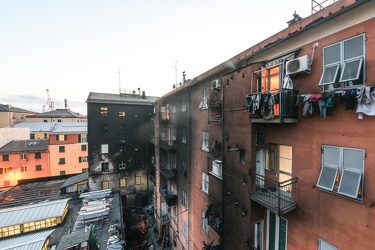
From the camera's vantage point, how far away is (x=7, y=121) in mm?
59094

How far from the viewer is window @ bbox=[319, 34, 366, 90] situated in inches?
191

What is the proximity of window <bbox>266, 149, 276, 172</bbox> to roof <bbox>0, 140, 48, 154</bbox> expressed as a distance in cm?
4470

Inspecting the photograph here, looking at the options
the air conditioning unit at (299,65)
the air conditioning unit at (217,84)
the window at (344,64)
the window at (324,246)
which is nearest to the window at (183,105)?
the air conditioning unit at (217,84)

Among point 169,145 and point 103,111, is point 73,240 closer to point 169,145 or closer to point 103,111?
point 169,145

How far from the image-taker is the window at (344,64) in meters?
4.85

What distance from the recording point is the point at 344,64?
5.17 meters

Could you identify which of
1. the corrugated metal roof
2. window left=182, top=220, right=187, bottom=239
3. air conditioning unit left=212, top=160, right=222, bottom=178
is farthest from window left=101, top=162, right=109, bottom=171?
air conditioning unit left=212, top=160, right=222, bottom=178

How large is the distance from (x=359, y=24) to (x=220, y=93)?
6576 millimetres

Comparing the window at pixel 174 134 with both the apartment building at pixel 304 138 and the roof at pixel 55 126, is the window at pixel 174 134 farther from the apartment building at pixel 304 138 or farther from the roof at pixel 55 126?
the roof at pixel 55 126

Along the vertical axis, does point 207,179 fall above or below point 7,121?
below

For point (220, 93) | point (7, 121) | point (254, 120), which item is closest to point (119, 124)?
point (220, 93)

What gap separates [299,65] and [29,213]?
1026 inches

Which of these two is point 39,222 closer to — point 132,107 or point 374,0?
point 132,107

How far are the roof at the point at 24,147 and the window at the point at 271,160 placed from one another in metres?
44.7
